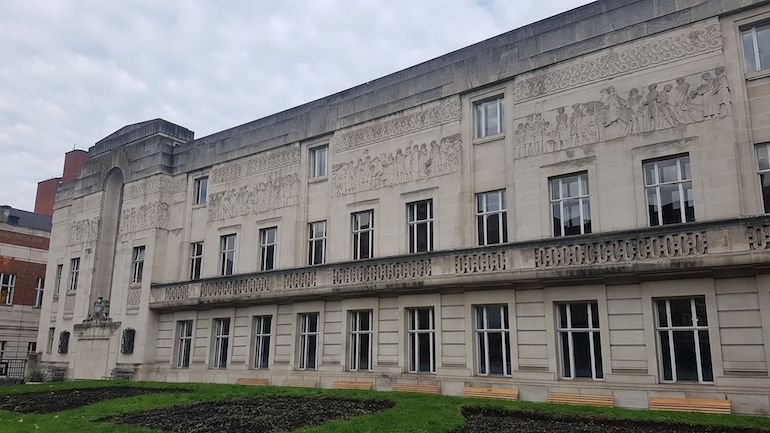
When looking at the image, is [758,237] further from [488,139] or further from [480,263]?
[488,139]

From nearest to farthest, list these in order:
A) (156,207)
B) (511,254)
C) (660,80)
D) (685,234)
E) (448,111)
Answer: (685,234)
(660,80)
(511,254)
(448,111)
(156,207)

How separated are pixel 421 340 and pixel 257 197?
38.6 feet

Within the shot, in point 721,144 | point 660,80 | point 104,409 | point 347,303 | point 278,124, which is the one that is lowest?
point 104,409

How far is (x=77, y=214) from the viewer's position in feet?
124

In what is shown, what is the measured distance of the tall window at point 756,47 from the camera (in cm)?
1684

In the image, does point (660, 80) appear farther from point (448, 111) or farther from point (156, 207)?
point (156, 207)

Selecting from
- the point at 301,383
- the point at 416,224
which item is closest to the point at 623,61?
the point at 416,224

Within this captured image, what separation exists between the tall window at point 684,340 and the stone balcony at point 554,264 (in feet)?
3.09

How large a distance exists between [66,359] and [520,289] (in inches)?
1111

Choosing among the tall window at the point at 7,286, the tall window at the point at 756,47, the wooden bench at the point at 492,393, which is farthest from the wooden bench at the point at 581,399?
the tall window at the point at 7,286

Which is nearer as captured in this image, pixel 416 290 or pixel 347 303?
pixel 416 290

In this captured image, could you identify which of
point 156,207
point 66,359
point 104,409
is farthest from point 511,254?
point 66,359

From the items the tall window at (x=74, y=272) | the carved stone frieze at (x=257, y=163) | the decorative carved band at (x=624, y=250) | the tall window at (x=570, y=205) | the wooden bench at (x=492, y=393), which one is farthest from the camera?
the tall window at (x=74, y=272)

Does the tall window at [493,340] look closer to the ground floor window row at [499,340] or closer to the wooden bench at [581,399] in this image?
the ground floor window row at [499,340]
